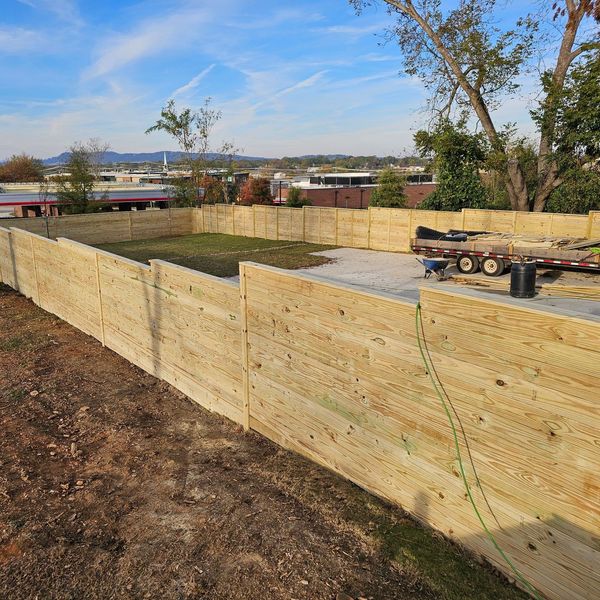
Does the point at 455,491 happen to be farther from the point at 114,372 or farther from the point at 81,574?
the point at 114,372

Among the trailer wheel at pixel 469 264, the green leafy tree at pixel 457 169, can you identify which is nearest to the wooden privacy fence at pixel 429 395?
the trailer wheel at pixel 469 264

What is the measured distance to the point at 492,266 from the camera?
1734 centimetres

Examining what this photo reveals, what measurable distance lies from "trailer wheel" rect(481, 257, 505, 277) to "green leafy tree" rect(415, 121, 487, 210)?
9792 mm

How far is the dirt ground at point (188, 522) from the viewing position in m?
3.32

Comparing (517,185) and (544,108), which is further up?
(544,108)

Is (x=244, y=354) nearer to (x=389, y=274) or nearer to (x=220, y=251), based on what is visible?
(x=389, y=274)

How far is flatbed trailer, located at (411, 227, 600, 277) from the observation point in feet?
52.3

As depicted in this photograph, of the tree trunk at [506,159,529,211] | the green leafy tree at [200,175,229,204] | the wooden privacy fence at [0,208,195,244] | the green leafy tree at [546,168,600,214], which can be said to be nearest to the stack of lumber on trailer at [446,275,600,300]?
the green leafy tree at [546,168,600,214]

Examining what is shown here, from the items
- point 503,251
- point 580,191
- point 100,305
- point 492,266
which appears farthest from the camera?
point 580,191

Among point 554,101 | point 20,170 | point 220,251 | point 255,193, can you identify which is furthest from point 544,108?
point 20,170

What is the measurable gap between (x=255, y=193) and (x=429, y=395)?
52060 millimetres

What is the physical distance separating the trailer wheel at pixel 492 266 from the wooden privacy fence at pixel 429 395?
13700 mm

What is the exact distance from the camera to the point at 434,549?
3523 millimetres

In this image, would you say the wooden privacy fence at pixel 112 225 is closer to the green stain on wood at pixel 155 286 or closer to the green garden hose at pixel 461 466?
the green stain on wood at pixel 155 286
